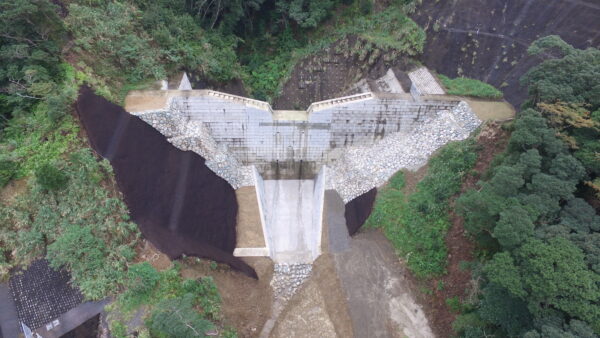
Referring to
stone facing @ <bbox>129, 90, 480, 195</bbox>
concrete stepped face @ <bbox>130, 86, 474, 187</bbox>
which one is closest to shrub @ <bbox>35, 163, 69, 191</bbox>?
concrete stepped face @ <bbox>130, 86, 474, 187</bbox>

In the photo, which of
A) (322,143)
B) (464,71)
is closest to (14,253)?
(322,143)

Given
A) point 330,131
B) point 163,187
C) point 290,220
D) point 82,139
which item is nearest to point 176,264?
point 163,187

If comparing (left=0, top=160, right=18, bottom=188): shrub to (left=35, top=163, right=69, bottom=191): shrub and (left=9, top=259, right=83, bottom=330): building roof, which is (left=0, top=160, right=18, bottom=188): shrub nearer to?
(left=35, top=163, right=69, bottom=191): shrub

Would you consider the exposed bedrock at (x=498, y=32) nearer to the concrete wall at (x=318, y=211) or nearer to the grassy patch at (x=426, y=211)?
the grassy patch at (x=426, y=211)

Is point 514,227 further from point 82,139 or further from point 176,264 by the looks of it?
point 82,139

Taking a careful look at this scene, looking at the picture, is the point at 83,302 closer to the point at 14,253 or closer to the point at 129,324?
the point at 129,324

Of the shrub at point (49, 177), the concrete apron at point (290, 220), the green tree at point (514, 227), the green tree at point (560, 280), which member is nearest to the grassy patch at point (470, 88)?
the concrete apron at point (290, 220)

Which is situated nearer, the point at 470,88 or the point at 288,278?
the point at 288,278
